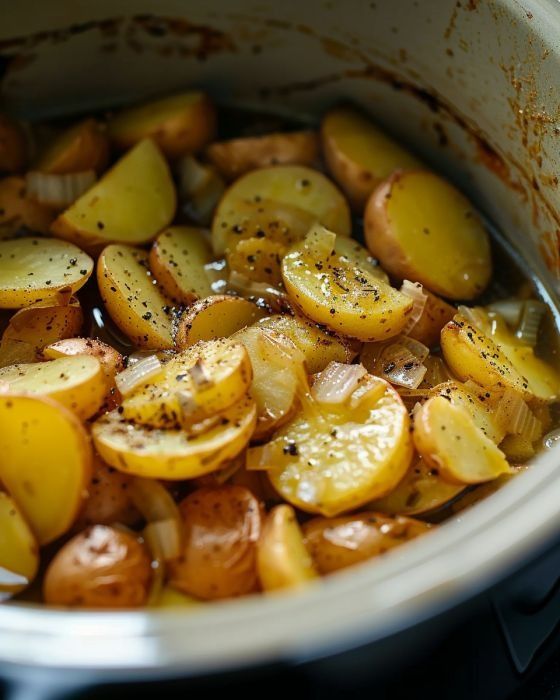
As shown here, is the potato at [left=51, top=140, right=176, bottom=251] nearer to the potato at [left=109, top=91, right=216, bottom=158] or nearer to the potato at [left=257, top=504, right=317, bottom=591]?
the potato at [left=109, top=91, right=216, bottom=158]

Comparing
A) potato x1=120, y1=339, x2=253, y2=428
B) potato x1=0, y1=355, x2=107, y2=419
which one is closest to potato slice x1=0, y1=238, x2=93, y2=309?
potato x1=0, y1=355, x2=107, y2=419

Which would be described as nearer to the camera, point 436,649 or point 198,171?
point 436,649

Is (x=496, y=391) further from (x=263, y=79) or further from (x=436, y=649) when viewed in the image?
(x=263, y=79)

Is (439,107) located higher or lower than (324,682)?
higher

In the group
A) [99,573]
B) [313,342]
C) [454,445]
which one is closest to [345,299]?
[313,342]

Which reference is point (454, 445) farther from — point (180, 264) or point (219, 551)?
point (180, 264)

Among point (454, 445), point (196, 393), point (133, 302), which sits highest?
point (454, 445)

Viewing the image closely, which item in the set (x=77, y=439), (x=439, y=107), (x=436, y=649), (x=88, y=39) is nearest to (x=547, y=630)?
(x=436, y=649)
